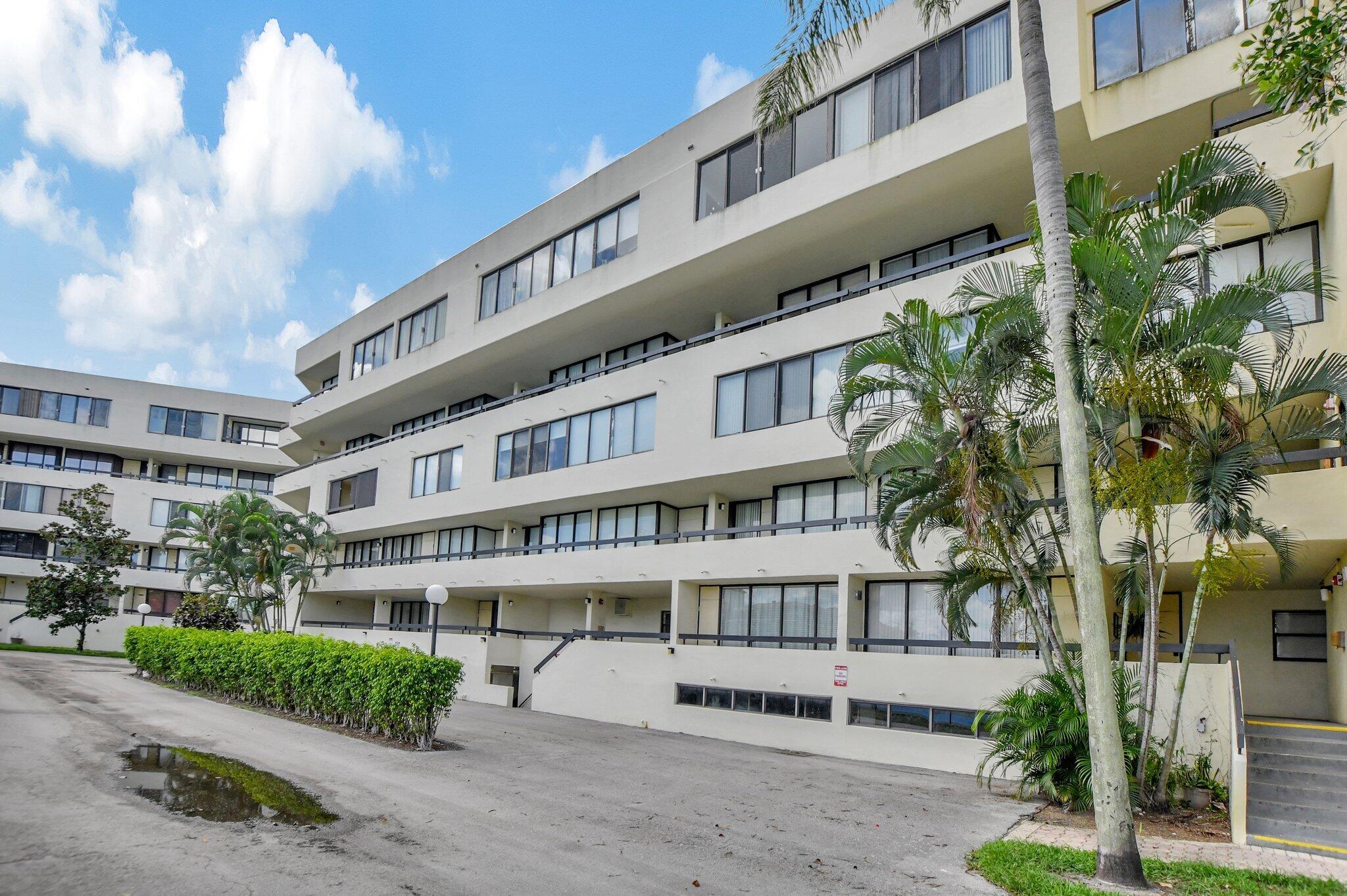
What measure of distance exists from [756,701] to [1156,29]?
1527cm

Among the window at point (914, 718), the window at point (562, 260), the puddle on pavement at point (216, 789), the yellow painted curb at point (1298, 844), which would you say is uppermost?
the window at point (562, 260)

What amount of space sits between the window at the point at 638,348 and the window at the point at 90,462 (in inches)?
1576

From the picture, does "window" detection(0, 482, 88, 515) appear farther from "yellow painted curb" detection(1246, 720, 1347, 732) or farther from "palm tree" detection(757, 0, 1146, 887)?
"yellow painted curb" detection(1246, 720, 1347, 732)

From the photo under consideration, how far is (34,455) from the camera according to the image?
170ft

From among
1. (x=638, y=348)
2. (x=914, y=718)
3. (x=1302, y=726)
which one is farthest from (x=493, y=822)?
(x=638, y=348)

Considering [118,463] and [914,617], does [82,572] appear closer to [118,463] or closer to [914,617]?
[118,463]

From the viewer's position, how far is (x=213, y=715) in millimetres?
18984

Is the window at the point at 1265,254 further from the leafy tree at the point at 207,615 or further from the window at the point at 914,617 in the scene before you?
the leafy tree at the point at 207,615

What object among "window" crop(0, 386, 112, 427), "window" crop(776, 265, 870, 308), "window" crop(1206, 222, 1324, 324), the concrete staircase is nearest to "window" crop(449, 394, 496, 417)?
"window" crop(776, 265, 870, 308)

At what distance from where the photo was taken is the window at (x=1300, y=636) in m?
15.0

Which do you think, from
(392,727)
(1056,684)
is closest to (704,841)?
(1056,684)

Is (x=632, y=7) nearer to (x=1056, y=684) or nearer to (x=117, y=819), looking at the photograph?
(x=1056, y=684)

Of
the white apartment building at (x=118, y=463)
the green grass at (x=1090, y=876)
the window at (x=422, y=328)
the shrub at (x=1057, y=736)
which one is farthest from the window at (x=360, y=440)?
the green grass at (x=1090, y=876)

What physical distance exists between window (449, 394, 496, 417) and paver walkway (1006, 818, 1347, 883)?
89.7 ft
